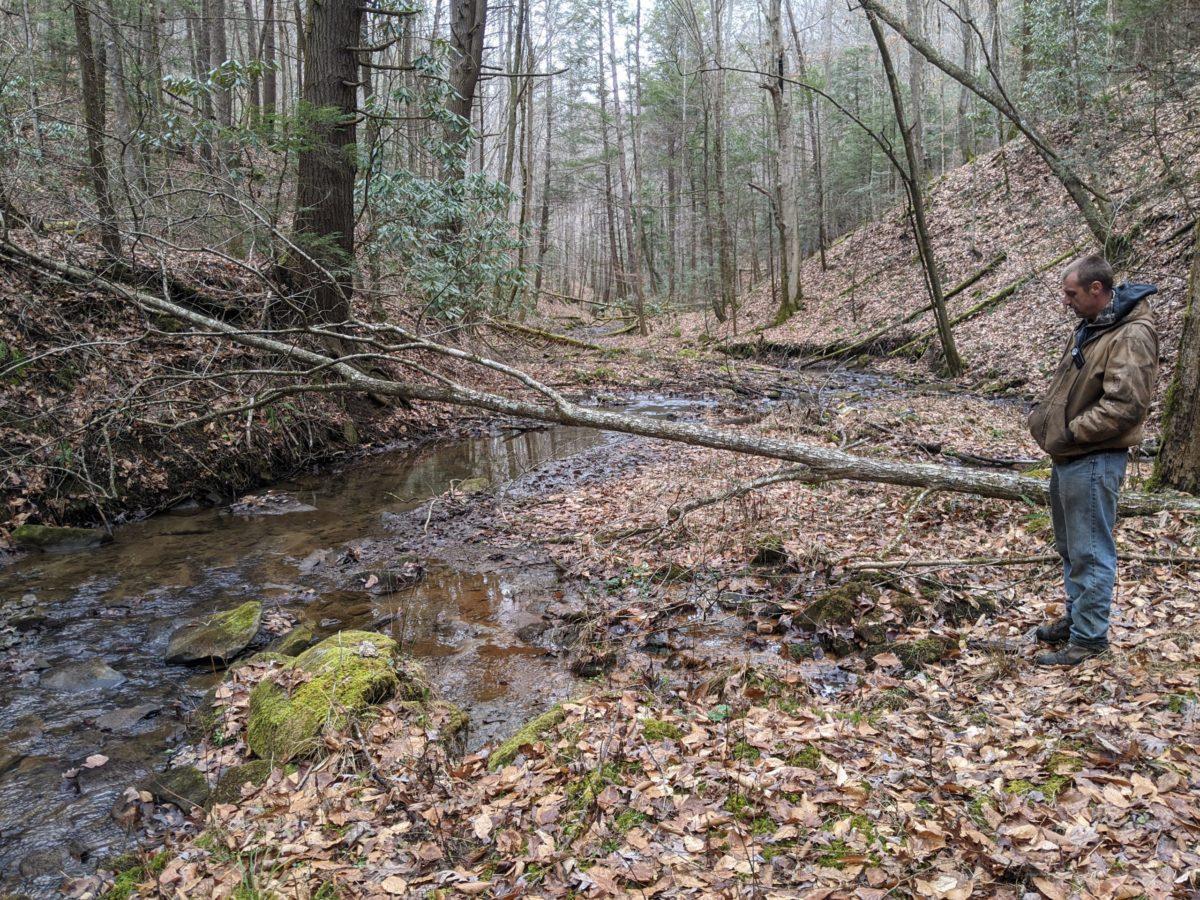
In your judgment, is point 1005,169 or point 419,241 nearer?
point 419,241

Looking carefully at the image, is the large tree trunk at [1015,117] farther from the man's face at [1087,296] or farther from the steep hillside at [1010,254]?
the man's face at [1087,296]

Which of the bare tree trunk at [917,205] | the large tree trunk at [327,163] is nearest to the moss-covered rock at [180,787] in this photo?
the large tree trunk at [327,163]

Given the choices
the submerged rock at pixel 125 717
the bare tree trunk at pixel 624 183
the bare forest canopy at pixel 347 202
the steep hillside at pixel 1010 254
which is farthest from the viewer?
the bare tree trunk at pixel 624 183

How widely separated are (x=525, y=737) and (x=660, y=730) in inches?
31.8

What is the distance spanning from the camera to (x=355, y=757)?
3.93 meters

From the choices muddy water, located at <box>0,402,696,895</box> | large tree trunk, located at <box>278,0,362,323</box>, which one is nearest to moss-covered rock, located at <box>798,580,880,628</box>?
muddy water, located at <box>0,402,696,895</box>

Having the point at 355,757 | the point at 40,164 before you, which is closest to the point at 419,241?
the point at 40,164

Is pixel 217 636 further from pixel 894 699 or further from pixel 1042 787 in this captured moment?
pixel 1042 787

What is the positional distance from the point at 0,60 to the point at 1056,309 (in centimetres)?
1850

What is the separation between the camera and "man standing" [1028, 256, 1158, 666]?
3738 millimetres

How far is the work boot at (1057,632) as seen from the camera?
13.8 ft

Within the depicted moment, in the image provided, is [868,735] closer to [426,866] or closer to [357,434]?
[426,866]

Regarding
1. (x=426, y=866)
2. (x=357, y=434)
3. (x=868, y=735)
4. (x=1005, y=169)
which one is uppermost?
(x=1005, y=169)

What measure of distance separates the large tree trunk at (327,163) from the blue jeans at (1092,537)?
Answer: 938cm
